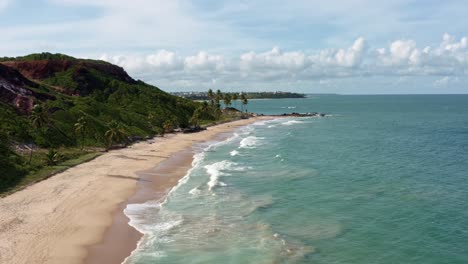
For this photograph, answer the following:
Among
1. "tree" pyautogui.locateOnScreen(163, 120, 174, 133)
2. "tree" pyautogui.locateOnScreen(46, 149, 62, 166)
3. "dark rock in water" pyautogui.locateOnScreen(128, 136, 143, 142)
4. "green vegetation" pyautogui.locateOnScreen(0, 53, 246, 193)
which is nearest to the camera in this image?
"green vegetation" pyautogui.locateOnScreen(0, 53, 246, 193)

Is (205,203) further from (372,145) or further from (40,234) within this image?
(372,145)

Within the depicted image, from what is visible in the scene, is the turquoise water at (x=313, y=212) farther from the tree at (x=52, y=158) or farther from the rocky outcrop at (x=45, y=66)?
the rocky outcrop at (x=45, y=66)

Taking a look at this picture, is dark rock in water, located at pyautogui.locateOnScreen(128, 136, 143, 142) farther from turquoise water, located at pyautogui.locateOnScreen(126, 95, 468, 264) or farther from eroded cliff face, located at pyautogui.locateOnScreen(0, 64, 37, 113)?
turquoise water, located at pyautogui.locateOnScreen(126, 95, 468, 264)

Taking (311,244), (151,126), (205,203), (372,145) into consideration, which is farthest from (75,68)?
(311,244)

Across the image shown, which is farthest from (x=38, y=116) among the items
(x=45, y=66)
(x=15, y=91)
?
(x=45, y=66)

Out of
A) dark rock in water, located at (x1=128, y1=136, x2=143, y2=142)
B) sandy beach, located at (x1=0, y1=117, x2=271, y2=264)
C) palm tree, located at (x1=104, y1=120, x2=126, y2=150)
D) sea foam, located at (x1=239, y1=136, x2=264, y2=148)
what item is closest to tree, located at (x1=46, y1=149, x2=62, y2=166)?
sandy beach, located at (x1=0, y1=117, x2=271, y2=264)

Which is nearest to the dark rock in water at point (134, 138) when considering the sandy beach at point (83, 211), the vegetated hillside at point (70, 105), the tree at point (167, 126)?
the vegetated hillside at point (70, 105)

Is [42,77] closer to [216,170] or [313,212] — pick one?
[216,170]

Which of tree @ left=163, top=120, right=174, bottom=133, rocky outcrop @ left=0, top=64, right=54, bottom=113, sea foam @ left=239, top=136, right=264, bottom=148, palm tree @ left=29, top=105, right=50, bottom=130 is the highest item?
rocky outcrop @ left=0, top=64, right=54, bottom=113
